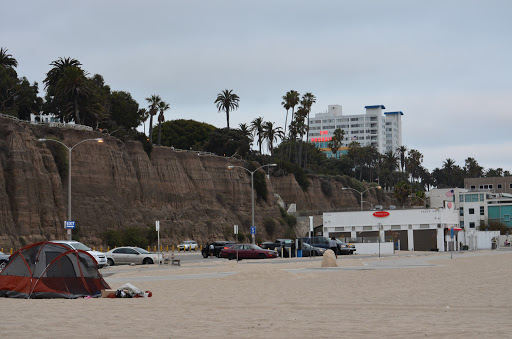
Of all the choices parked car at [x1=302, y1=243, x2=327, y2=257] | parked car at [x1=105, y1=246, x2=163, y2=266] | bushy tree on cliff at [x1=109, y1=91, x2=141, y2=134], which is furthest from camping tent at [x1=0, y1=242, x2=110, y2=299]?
bushy tree on cliff at [x1=109, y1=91, x2=141, y2=134]

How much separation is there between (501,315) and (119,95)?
102 meters

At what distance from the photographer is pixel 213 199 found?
310 feet

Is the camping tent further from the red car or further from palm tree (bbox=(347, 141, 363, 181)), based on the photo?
palm tree (bbox=(347, 141, 363, 181))

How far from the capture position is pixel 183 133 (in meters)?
139

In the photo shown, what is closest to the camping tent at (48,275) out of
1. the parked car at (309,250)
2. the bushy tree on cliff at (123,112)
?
the parked car at (309,250)

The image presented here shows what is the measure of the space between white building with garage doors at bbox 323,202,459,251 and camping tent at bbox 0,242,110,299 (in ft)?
201

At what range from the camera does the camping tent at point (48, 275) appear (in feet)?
64.5

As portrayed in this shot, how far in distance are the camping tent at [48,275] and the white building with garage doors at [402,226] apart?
61.2 meters

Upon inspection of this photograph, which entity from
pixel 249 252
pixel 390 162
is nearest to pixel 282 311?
pixel 249 252

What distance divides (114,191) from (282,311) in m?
63.5

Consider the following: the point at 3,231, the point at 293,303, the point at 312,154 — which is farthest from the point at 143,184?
the point at 312,154

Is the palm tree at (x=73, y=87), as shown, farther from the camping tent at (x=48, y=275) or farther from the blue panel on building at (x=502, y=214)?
the blue panel on building at (x=502, y=214)

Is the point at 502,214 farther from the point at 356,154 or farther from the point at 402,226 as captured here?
the point at 356,154

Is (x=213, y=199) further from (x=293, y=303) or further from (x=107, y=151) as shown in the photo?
(x=293, y=303)
